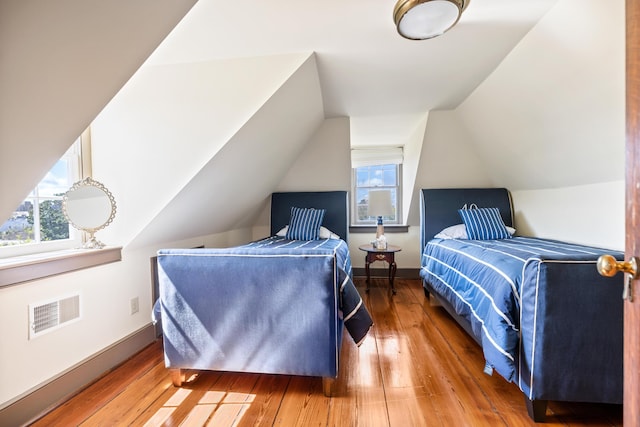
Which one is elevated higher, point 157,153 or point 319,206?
point 157,153

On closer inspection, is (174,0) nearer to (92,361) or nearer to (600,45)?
(92,361)

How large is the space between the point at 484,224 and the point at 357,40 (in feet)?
7.51

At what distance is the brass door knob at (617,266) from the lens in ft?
1.94

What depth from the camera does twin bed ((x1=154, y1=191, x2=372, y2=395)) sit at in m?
1.50

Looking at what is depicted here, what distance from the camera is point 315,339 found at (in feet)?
4.94

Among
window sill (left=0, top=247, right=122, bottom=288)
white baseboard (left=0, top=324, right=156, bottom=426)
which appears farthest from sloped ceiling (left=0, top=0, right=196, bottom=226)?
white baseboard (left=0, top=324, right=156, bottom=426)

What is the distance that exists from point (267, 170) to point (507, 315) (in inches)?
96.2

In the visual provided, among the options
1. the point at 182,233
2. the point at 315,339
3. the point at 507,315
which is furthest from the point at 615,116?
the point at 182,233

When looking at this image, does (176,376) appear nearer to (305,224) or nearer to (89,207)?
(89,207)

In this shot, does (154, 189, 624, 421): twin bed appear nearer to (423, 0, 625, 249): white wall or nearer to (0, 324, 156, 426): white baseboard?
(0, 324, 156, 426): white baseboard

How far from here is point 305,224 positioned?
11.1ft

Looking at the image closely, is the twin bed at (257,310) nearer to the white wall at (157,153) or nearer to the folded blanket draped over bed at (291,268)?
the folded blanket draped over bed at (291,268)

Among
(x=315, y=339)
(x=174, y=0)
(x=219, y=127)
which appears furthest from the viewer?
(x=219, y=127)

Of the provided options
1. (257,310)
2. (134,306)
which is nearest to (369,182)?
(257,310)
